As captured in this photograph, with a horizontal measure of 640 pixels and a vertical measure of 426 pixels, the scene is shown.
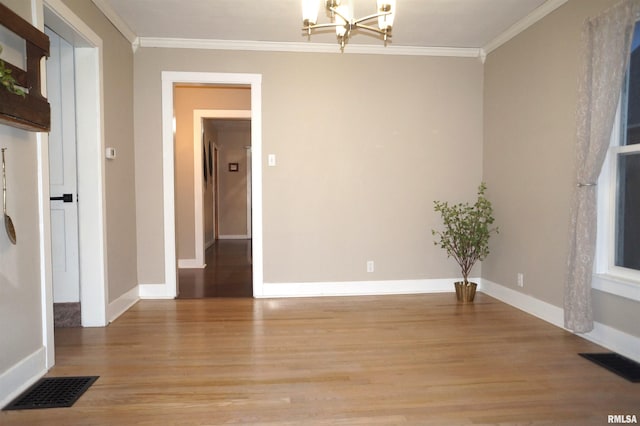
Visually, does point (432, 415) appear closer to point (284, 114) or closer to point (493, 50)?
point (284, 114)

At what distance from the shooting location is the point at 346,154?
171 inches

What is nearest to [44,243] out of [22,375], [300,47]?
[22,375]

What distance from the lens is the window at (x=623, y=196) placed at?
274cm

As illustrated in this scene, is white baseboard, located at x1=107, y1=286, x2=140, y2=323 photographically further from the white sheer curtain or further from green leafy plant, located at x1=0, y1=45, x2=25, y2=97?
the white sheer curtain

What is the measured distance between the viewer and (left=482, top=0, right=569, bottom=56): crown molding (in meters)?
3.33

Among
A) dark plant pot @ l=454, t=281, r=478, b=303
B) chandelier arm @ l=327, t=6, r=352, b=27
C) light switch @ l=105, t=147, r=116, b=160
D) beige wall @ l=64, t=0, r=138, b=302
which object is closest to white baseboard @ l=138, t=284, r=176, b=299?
beige wall @ l=64, t=0, r=138, b=302

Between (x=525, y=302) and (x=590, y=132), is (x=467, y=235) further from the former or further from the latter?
(x=590, y=132)

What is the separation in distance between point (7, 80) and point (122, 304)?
93.2 inches

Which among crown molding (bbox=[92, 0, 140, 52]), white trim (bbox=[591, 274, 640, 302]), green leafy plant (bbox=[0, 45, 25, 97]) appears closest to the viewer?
green leafy plant (bbox=[0, 45, 25, 97])

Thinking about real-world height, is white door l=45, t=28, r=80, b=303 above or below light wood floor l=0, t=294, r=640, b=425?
above

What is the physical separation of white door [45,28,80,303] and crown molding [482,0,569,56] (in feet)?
12.6

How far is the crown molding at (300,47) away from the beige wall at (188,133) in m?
1.77

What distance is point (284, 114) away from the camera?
168 inches

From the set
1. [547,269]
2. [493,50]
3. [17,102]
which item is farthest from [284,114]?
[547,269]
